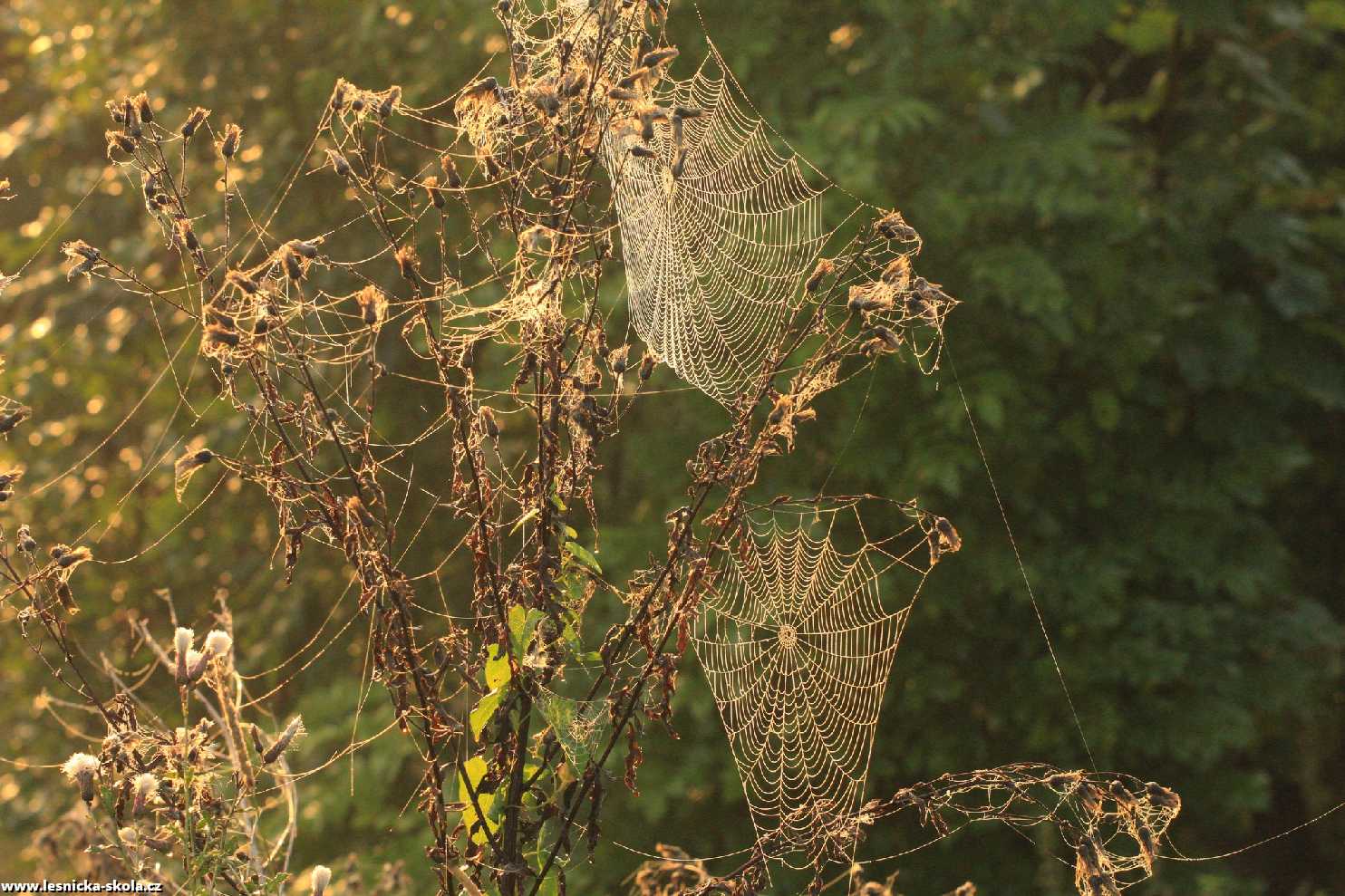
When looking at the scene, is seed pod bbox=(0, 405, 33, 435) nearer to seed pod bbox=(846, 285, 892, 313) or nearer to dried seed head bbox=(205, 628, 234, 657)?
dried seed head bbox=(205, 628, 234, 657)

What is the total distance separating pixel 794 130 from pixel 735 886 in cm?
402

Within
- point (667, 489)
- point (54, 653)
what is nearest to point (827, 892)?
point (667, 489)

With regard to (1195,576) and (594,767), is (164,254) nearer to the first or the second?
(1195,576)

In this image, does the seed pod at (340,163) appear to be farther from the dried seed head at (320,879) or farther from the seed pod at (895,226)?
the dried seed head at (320,879)

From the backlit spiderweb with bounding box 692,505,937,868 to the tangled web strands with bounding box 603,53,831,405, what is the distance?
47 cm

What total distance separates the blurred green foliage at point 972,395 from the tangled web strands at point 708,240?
1.86ft

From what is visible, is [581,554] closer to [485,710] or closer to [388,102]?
[485,710]

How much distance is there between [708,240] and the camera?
153 inches

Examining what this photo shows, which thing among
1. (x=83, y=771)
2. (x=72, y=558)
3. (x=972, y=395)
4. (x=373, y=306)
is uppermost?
(x=373, y=306)

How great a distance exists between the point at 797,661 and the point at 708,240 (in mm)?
1152

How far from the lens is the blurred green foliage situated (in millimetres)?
5340

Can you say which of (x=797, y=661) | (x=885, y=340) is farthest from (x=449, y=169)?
(x=797, y=661)

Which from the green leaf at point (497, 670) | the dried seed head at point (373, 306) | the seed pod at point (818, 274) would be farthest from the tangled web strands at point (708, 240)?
the green leaf at point (497, 670)

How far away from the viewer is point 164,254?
6332mm
